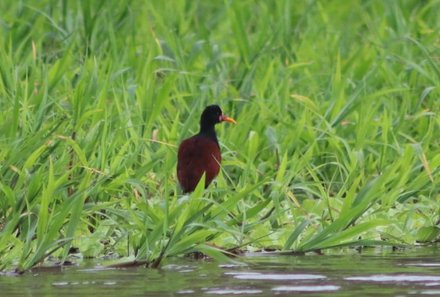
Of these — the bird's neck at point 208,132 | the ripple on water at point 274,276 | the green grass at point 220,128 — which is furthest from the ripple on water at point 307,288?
the bird's neck at point 208,132

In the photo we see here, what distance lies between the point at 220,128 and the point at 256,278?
2.65 m

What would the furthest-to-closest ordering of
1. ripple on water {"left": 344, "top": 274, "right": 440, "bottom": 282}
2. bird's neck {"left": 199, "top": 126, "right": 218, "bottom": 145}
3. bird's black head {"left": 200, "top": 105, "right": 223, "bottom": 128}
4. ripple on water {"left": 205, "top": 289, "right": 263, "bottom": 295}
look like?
bird's black head {"left": 200, "top": 105, "right": 223, "bottom": 128}
bird's neck {"left": 199, "top": 126, "right": 218, "bottom": 145}
ripple on water {"left": 344, "top": 274, "right": 440, "bottom": 282}
ripple on water {"left": 205, "top": 289, "right": 263, "bottom": 295}

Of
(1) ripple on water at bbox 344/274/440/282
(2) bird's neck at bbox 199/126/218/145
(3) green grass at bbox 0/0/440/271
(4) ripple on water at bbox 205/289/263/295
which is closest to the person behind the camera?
(4) ripple on water at bbox 205/289/263/295

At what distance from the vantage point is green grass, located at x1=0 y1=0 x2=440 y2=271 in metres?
6.93

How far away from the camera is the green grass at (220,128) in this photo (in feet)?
22.7

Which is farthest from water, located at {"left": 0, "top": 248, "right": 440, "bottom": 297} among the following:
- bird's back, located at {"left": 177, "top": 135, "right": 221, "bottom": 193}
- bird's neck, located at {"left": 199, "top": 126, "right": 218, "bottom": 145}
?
bird's neck, located at {"left": 199, "top": 126, "right": 218, "bottom": 145}

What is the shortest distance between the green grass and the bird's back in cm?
9

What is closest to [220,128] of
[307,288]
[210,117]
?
[210,117]

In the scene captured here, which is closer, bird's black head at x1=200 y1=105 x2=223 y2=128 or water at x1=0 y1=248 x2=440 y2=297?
water at x1=0 y1=248 x2=440 y2=297

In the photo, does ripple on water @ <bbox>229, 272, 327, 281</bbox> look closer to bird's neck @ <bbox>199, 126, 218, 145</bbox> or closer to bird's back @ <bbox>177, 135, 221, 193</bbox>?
bird's back @ <bbox>177, 135, 221, 193</bbox>

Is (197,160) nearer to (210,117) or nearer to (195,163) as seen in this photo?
(195,163)

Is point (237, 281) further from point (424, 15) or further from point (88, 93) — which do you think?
point (424, 15)

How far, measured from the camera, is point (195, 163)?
305 inches

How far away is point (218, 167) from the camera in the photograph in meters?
7.83
